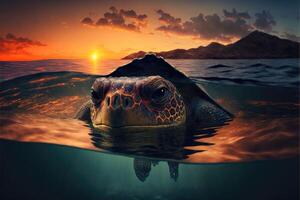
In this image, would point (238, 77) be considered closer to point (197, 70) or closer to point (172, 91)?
point (197, 70)

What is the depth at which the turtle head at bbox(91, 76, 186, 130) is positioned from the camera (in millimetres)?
3611

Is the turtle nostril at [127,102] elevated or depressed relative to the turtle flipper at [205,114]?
elevated

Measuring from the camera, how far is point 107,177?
4012cm

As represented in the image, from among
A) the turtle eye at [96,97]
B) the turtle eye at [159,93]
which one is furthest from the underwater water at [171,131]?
the turtle eye at [96,97]

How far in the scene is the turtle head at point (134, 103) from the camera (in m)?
3.61

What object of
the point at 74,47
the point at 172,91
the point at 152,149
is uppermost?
the point at 74,47

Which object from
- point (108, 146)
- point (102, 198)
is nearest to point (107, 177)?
point (102, 198)

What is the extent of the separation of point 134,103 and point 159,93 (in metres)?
0.48

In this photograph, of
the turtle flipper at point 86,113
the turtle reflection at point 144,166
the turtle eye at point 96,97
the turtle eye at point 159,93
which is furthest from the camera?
the turtle reflection at point 144,166

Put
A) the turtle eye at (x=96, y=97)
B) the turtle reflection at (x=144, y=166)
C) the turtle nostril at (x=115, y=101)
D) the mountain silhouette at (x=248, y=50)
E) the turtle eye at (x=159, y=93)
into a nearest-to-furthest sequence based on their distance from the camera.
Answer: the turtle nostril at (x=115, y=101)
the turtle eye at (x=159, y=93)
the turtle eye at (x=96, y=97)
the turtle reflection at (x=144, y=166)
the mountain silhouette at (x=248, y=50)

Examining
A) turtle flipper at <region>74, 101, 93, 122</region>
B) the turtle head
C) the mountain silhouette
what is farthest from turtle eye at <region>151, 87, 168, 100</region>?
the mountain silhouette

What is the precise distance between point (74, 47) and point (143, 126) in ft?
13.0

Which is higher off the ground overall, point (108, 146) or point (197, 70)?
point (197, 70)

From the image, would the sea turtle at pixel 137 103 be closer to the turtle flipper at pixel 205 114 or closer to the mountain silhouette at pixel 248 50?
the turtle flipper at pixel 205 114
